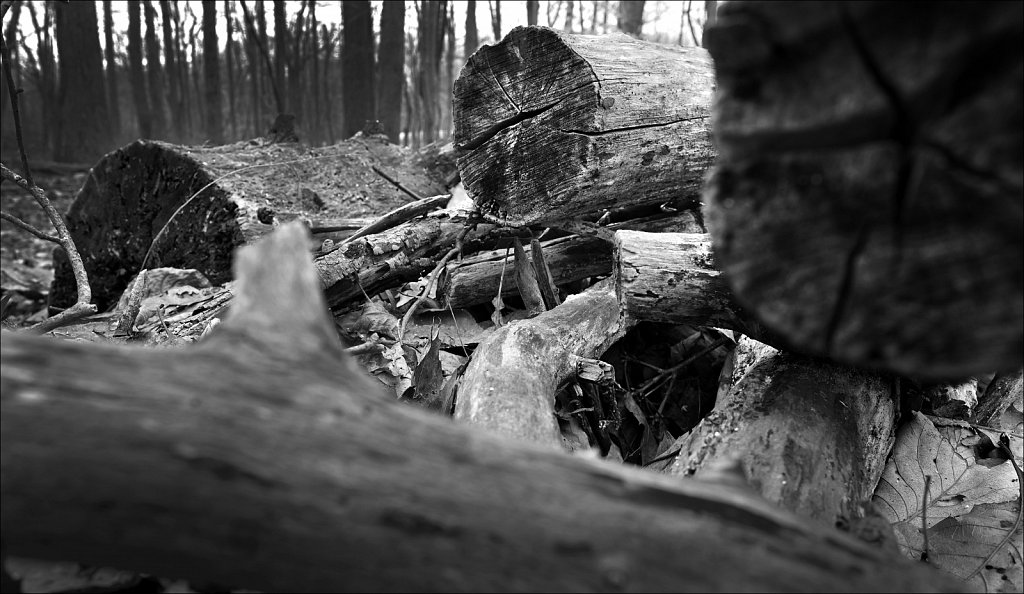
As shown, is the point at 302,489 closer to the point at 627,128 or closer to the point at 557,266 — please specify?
the point at 627,128

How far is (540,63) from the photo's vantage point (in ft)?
8.67

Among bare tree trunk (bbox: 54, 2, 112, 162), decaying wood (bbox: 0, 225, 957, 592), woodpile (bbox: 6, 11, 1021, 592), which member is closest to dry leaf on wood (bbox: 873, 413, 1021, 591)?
woodpile (bbox: 6, 11, 1021, 592)

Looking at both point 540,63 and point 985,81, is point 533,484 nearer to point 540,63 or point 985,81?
point 985,81

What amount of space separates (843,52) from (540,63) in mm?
1940

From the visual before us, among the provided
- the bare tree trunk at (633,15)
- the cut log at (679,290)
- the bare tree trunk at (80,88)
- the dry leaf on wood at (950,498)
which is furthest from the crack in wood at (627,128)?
the bare tree trunk at (80,88)

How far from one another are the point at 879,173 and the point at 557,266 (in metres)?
2.29

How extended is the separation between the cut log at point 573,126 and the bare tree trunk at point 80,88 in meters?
12.8

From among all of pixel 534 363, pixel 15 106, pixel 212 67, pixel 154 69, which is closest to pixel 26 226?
pixel 15 106

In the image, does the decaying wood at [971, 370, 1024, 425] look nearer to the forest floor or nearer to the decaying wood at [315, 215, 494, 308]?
the decaying wood at [315, 215, 494, 308]

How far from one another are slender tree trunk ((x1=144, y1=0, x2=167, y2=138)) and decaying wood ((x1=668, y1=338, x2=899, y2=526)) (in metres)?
18.4

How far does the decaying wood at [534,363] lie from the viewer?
6.12 feet

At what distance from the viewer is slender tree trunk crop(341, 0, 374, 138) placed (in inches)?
419

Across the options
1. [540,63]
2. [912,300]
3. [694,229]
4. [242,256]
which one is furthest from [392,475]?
[694,229]

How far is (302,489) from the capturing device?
926 mm
